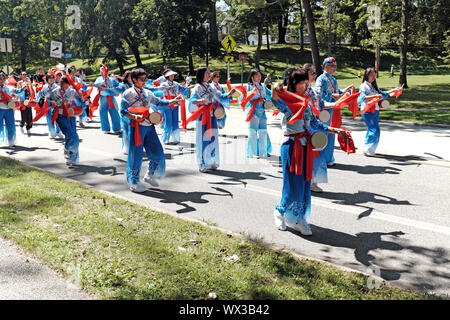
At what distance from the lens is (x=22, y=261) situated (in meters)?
4.77

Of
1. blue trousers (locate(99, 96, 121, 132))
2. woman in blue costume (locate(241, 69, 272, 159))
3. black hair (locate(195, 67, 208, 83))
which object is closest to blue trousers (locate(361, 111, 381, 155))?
woman in blue costume (locate(241, 69, 272, 159))

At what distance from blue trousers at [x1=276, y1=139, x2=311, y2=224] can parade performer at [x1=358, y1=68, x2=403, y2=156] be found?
518 cm

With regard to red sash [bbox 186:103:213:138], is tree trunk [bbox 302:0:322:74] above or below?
above

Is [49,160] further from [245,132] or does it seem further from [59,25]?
[59,25]

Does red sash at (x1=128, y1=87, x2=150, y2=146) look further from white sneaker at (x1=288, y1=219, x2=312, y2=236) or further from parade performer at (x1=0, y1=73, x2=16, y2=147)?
parade performer at (x1=0, y1=73, x2=16, y2=147)

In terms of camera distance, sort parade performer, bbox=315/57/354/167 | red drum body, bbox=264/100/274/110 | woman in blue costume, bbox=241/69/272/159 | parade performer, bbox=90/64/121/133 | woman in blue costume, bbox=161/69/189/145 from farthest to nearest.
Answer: parade performer, bbox=90/64/121/133
woman in blue costume, bbox=161/69/189/145
woman in blue costume, bbox=241/69/272/159
red drum body, bbox=264/100/274/110
parade performer, bbox=315/57/354/167

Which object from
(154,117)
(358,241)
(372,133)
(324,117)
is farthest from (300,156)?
(372,133)

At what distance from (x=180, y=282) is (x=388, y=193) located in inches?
181

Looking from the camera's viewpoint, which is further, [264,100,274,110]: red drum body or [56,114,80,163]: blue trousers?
[56,114,80,163]: blue trousers

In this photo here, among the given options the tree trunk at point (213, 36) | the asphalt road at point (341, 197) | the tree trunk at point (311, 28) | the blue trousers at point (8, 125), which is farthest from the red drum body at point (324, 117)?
the tree trunk at point (213, 36)

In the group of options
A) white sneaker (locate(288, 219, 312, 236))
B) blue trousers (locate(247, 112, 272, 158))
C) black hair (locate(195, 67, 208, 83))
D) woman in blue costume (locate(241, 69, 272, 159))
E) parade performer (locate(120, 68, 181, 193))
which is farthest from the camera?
blue trousers (locate(247, 112, 272, 158))

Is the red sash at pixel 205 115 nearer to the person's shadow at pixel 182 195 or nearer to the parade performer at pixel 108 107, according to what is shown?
the person's shadow at pixel 182 195

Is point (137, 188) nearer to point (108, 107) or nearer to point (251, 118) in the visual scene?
point (251, 118)

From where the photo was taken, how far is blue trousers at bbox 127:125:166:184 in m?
7.70
